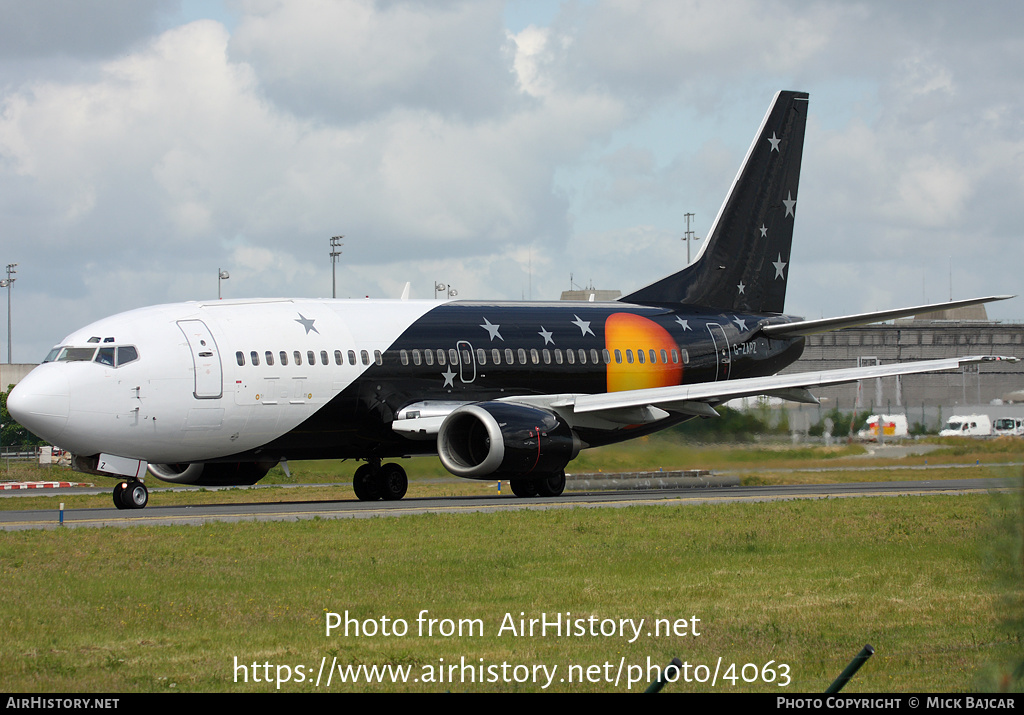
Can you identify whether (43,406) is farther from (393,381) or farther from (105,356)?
(393,381)

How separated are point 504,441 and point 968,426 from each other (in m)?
25.4

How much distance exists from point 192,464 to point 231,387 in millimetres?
2761

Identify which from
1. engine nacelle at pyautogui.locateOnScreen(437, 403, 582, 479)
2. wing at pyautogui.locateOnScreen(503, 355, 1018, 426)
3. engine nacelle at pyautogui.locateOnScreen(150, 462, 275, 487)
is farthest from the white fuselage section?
wing at pyautogui.locateOnScreen(503, 355, 1018, 426)

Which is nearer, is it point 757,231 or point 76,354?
point 76,354

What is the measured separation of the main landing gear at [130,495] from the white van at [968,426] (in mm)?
24218

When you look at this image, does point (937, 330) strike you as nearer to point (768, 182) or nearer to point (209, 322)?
point (768, 182)

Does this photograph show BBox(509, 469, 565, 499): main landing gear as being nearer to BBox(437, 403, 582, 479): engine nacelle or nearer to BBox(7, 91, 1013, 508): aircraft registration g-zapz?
BBox(7, 91, 1013, 508): aircraft registration g-zapz

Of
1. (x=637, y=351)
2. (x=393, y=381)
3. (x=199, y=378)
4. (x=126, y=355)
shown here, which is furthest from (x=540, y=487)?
(x=126, y=355)

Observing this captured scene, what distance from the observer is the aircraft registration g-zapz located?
21891mm

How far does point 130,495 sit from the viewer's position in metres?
22.4

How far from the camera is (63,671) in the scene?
8.64m

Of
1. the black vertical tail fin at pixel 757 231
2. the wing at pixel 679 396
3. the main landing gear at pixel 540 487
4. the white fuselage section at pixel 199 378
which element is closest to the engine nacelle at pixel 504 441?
the wing at pixel 679 396

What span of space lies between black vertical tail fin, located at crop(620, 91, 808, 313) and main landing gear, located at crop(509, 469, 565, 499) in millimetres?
7200

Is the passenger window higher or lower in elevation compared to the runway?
higher
